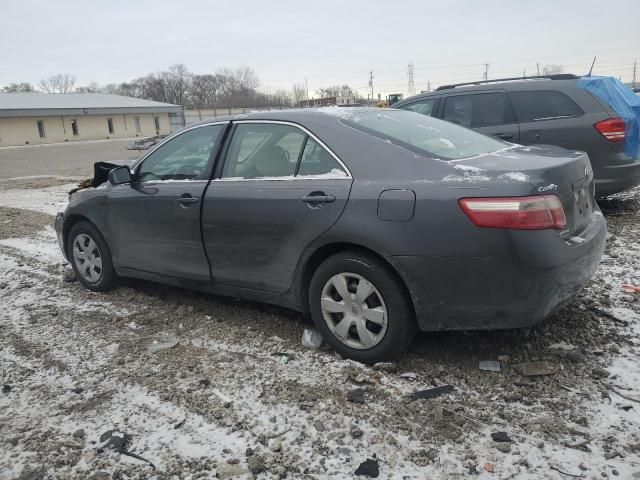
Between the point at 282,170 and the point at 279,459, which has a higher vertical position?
the point at 282,170

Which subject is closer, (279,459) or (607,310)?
(279,459)

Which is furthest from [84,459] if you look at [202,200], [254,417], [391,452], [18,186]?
[18,186]

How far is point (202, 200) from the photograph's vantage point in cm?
395

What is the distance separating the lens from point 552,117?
6422 mm

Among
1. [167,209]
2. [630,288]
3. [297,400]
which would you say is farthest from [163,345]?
[630,288]

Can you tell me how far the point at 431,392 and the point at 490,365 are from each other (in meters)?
0.49

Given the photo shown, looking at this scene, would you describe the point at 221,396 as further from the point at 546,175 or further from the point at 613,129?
the point at 613,129

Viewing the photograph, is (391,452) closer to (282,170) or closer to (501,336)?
(501,336)

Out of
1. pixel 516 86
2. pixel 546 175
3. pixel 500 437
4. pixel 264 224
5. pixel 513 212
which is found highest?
pixel 516 86

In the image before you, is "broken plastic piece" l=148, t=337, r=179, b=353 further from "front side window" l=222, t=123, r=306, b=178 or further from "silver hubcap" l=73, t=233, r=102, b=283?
"silver hubcap" l=73, t=233, r=102, b=283

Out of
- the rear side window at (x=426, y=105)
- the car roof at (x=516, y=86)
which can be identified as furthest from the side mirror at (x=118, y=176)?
the car roof at (x=516, y=86)

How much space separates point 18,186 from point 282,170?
14.3 metres

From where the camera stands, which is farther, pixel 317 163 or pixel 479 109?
pixel 479 109

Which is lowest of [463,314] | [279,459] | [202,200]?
[279,459]
